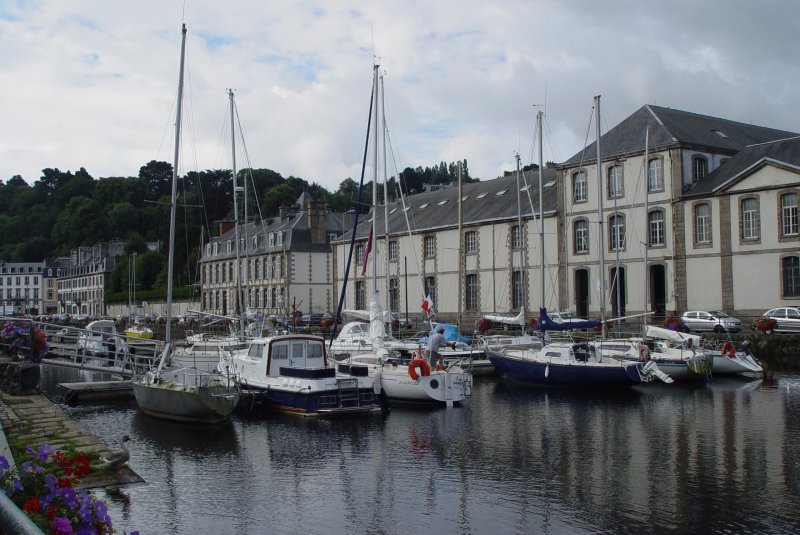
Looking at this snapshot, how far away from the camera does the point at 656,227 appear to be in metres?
45.1

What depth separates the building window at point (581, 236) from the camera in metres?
48.2

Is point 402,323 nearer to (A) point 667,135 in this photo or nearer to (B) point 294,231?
(A) point 667,135

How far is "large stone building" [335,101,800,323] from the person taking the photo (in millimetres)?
40688

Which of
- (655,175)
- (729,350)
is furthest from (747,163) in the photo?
(729,350)

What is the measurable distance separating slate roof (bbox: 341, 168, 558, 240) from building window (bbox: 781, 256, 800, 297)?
47.8ft

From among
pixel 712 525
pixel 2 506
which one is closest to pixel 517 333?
pixel 712 525

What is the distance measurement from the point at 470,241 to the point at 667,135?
1557 cm

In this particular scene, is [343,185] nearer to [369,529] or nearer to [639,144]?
[639,144]

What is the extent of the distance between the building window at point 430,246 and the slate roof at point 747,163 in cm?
1935

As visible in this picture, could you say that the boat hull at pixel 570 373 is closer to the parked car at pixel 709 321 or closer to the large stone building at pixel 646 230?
the large stone building at pixel 646 230

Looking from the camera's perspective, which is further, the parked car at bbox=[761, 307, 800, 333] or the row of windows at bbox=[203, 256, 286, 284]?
the row of windows at bbox=[203, 256, 286, 284]

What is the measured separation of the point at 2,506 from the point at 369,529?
9137 mm

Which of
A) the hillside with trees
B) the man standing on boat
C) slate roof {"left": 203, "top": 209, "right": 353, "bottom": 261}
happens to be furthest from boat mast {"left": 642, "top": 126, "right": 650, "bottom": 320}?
the hillside with trees

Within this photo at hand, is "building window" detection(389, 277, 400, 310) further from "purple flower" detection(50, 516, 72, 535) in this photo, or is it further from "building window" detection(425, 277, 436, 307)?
"purple flower" detection(50, 516, 72, 535)
